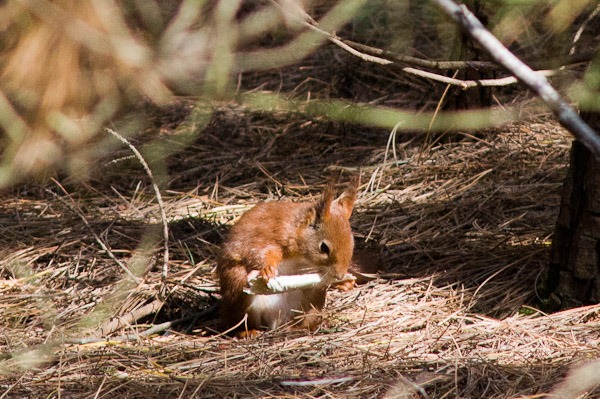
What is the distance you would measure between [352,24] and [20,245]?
3.04m

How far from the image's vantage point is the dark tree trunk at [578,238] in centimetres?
258

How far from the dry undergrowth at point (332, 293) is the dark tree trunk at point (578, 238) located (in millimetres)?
86

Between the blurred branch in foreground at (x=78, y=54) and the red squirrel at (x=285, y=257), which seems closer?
the blurred branch in foreground at (x=78, y=54)

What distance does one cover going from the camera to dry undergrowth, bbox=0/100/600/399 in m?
2.26

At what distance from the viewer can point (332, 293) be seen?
3.07 meters

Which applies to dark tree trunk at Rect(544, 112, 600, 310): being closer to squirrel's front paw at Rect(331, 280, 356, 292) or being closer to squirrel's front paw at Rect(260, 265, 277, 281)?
squirrel's front paw at Rect(331, 280, 356, 292)

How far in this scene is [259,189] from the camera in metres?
3.96

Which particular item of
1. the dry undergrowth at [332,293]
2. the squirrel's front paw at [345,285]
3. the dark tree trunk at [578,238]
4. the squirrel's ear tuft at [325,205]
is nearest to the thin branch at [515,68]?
the dry undergrowth at [332,293]

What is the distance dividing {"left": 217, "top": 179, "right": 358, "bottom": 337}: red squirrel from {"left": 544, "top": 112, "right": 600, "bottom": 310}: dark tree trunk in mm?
672

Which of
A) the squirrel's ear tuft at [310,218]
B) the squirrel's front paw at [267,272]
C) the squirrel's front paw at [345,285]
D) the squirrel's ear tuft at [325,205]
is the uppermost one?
the squirrel's ear tuft at [325,205]

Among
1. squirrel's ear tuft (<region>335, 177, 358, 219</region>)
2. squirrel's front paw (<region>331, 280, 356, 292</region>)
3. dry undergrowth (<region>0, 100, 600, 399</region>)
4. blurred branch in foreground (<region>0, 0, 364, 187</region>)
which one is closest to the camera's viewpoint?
blurred branch in foreground (<region>0, 0, 364, 187</region>)

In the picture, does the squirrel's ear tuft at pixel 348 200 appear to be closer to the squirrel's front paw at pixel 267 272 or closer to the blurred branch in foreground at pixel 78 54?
the squirrel's front paw at pixel 267 272

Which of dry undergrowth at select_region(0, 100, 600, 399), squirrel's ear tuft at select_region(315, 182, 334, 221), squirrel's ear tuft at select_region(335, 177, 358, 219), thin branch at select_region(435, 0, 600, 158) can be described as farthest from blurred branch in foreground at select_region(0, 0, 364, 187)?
squirrel's ear tuft at select_region(335, 177, 358, 219)

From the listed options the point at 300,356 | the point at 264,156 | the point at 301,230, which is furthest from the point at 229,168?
the point at 300,356
